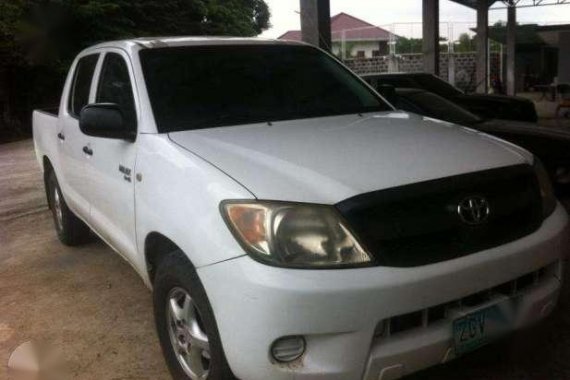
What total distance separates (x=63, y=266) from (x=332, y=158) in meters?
3.15

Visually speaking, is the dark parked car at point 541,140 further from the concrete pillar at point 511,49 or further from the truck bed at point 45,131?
the concrete pillar at point 511,49

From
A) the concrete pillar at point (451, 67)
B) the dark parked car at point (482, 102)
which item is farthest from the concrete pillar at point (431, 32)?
the concrete pillar at point (451, 67)

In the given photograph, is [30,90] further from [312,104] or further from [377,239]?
[377,239]

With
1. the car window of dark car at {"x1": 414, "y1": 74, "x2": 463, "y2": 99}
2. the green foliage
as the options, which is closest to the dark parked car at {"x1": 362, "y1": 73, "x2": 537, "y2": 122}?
the car window of dark car at {"x1": 414, "y1": 74, "x2": 463, "y2": 99}

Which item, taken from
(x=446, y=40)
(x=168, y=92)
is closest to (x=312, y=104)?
(x=168, y=92)

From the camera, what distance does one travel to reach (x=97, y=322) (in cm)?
376

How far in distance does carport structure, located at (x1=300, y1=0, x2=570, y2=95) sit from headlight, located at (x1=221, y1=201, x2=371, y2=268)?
6.94m

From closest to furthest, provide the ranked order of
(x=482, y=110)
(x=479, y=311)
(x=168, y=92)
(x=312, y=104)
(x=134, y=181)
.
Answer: (x=479, y=311), (x=134, y=181), (x=168, y=92), (x=312, y=104), (x=482, y=110)

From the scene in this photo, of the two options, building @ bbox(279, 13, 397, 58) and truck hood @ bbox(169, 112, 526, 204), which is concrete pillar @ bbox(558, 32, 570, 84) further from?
truck hood @ bbox(169, 112, 526, 204)

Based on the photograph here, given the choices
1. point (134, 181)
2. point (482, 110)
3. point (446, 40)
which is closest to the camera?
point (134, 181)

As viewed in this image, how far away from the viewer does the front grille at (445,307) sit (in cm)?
222

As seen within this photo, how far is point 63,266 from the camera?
4902mm

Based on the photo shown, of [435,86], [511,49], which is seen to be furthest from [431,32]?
[511,49]

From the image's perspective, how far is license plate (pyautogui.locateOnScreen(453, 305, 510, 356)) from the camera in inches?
91.7
